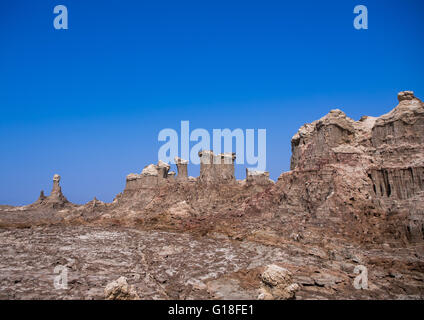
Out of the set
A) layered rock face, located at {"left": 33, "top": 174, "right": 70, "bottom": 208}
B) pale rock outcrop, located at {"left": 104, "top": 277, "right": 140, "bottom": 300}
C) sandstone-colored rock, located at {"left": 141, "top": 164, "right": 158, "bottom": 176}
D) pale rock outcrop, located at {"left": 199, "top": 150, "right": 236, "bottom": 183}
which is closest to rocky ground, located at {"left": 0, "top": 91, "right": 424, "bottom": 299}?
pale rock outcrop, located at {"left": 104, "top": 277, "right": 140, "bottom": 300}

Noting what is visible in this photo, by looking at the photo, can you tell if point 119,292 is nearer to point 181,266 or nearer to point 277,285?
point 277,285

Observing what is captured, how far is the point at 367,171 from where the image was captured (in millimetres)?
36906

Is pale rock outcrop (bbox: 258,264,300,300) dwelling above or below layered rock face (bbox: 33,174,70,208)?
below

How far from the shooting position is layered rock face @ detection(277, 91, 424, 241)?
32469 mm

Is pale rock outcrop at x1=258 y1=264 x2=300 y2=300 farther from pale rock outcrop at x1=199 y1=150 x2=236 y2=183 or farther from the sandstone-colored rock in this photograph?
the sandstone-colored rock

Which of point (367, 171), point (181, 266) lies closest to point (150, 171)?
point (367, 171)

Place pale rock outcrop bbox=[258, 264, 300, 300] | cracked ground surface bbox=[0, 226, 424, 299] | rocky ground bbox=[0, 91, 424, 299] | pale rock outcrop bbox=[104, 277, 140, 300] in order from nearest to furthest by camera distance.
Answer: pale rock outcrop bbox=[104, 277, 140, 300] → pale rock outcrop bbox=[258, 264, 300, 300] → cracked ground surface bbox=[0, 226, 424, 299] → rocky ground bbox=[0, 91, 424, 299]

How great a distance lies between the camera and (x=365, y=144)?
39.2 m

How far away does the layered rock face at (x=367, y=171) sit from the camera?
32469 millimetres

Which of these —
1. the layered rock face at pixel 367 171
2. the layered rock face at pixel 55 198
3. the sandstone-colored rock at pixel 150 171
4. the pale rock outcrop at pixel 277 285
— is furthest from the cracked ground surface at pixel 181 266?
the layered rock face at pixel 55 198

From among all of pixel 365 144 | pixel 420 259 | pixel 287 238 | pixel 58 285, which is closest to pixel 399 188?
pixel 365 144

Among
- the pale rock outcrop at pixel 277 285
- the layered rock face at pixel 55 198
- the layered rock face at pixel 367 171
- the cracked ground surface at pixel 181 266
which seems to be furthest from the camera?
the layered rock face at pixel 55 198

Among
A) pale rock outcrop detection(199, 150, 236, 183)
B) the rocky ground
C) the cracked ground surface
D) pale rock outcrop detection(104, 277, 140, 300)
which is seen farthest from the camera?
pale rock outcrop detection(199, 150, 236, 183)

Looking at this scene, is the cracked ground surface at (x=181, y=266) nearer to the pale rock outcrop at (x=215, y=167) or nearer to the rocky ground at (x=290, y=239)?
the rocky ground at (x=290, y=239)
